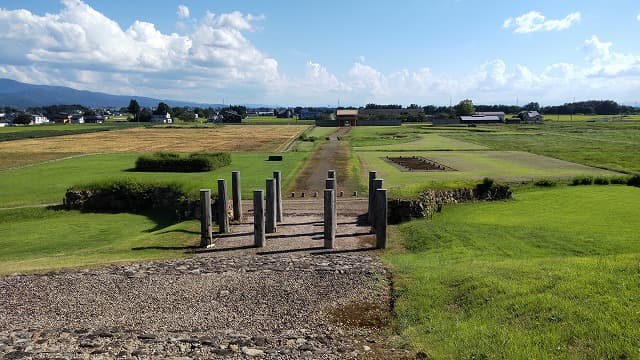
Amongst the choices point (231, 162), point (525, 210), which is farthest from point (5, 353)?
point (231, 162)

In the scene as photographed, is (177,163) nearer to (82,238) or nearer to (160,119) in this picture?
(82,238)

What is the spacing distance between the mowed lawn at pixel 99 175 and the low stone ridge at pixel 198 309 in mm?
12059

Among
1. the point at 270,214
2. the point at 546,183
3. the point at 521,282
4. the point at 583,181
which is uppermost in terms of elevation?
the point at 521,282

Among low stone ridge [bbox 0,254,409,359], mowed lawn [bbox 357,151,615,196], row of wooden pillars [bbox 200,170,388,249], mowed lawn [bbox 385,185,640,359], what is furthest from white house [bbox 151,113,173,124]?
low stone ridge [bbox 0,254,409,359]

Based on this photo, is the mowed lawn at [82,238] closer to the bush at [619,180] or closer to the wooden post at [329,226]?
the wooden post at [329,226]

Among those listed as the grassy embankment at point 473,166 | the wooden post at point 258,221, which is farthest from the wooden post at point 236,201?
the grassy embankment at point 473,166

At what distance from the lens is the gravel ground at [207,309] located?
1045cm

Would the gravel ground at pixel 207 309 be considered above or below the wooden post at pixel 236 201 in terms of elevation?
below

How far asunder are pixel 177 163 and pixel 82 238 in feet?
74.1

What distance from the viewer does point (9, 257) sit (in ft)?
63.3

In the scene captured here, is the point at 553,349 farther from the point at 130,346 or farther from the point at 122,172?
the point at 122,172

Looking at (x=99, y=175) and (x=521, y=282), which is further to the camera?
(x=99, y=175)

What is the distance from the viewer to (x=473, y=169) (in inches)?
1711

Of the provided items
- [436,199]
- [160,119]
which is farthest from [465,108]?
[436,199]
